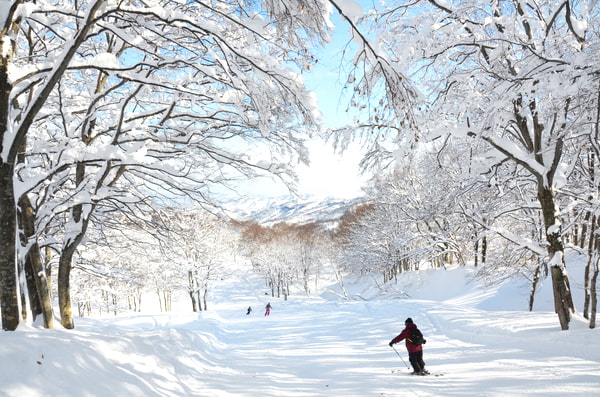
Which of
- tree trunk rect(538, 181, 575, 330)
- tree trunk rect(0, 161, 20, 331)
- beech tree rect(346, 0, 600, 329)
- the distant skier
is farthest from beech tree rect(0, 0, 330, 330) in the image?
tree trunk rect(538, 181, 575, 330)

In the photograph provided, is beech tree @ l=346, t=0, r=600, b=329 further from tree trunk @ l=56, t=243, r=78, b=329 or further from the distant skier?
tree trunk @ l=56, t=243, r=78, b=329

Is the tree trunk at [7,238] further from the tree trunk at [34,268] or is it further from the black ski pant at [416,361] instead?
the black ski pant at [416,361]

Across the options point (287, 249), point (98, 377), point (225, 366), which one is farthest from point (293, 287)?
point (98, 377)

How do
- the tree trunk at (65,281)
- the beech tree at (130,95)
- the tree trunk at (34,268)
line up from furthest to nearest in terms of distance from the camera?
the tree trunk at (65,281), the tree trunk at (34,268), the beech tree at (130,95)

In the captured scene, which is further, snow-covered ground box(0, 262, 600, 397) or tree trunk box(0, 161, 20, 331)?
snow-covered ground box(0, 262, 600, 397)

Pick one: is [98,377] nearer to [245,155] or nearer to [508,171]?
[245,155]

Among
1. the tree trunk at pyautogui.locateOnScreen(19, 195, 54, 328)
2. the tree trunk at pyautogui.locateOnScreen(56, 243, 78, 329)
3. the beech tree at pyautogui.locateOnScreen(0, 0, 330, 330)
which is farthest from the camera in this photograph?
the tree trunk at pyautogui.locateOnScreen(56, 243, 78, 329)

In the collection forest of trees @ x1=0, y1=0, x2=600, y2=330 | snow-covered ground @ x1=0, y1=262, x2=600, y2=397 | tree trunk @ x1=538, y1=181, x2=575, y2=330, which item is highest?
forest of trees @ x1=0, y1=0, x2=600, y2=330

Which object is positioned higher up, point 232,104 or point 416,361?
point 232,104

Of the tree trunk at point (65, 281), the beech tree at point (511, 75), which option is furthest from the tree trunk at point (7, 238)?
the beech tree at point (511, 75)

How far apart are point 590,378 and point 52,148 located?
387 inches

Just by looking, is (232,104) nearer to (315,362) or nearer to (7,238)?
(7,238)

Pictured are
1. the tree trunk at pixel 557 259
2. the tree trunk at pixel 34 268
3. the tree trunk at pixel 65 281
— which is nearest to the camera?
the tree trunk at pixel 34 268

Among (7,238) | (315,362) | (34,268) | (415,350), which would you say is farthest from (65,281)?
(415,350)
